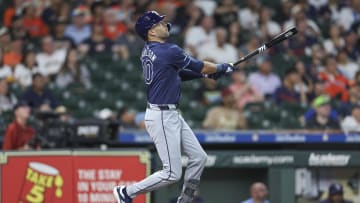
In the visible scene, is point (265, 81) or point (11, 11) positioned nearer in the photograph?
point (265, 81)

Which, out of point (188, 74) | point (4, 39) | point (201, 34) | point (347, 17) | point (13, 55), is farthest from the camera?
point (347, 17)

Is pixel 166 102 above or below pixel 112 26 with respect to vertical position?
below

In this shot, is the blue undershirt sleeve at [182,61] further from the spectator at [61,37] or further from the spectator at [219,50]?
the spectator at [219,50]

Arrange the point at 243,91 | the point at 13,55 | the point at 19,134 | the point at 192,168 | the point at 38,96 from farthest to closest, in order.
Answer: the point at 13,55 < the point at 243,91 < the point at 38,96 < the point at 19,134 < the point at 192,168

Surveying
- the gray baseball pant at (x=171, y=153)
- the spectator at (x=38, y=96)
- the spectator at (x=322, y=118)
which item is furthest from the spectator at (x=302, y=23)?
the gray baseball pant at (x=171, y=153)

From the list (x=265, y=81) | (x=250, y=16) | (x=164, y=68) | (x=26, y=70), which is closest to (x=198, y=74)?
(x=164, y=68)

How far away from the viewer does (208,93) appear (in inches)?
564

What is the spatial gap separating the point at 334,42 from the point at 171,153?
8.39 m

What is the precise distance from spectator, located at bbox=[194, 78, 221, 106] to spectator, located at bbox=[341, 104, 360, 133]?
2.00 meters

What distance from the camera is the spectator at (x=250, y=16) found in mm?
16000

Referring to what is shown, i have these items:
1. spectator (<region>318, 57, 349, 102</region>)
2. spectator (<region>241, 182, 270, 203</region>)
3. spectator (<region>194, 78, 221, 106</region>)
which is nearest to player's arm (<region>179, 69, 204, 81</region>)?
spectator (<region>241, 182, 270, 203</region>)

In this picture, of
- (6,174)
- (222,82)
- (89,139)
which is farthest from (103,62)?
(6,174)

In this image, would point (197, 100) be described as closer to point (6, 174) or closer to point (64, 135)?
point (64, 135)

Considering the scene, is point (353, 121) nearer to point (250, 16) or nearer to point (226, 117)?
point (226, 117)
